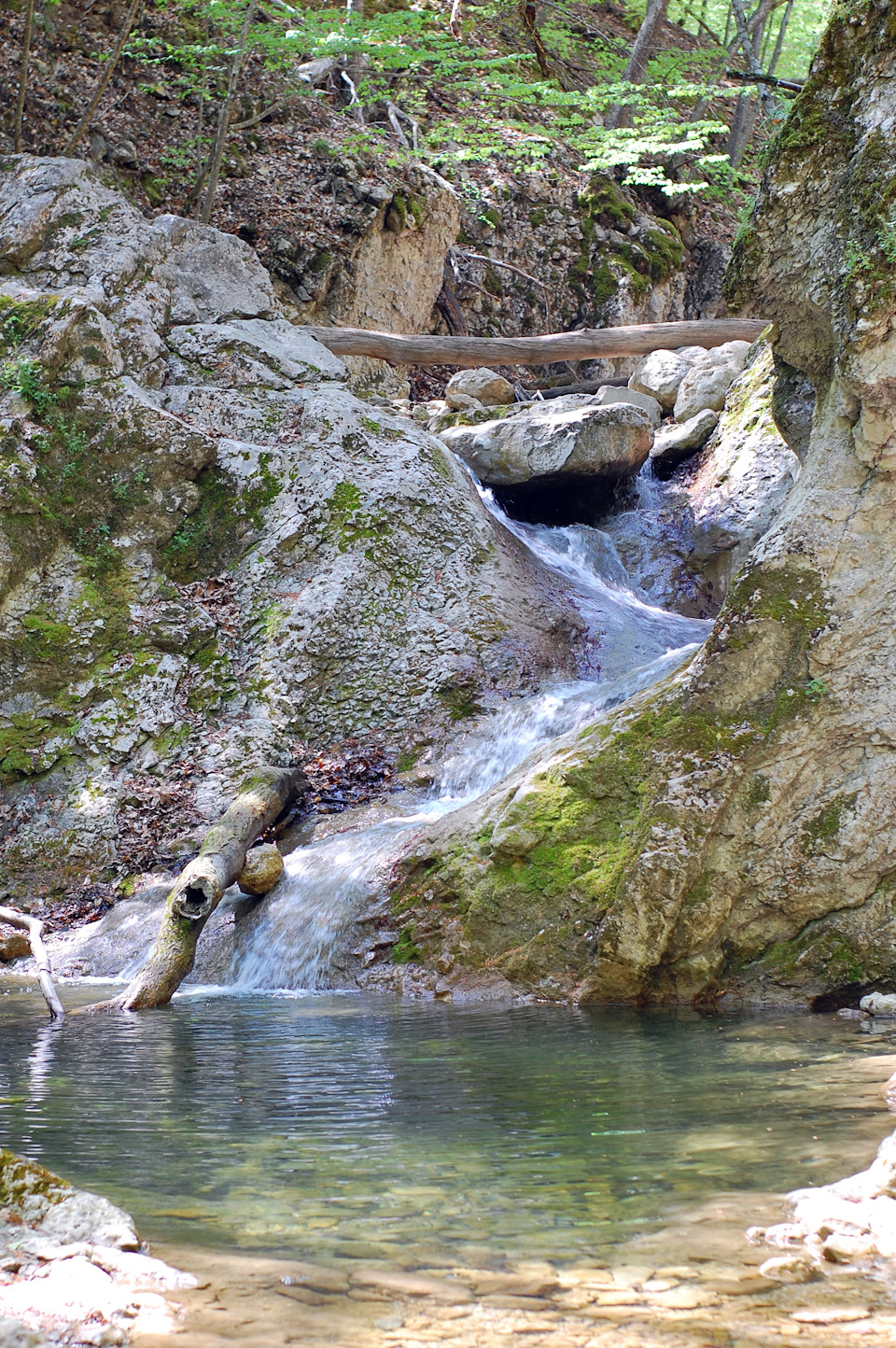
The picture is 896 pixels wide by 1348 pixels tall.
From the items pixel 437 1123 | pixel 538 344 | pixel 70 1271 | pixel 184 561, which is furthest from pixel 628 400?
pixel 70 1271

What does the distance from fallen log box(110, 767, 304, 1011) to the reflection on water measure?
896 millimetres

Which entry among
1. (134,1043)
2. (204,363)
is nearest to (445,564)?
(204,363)

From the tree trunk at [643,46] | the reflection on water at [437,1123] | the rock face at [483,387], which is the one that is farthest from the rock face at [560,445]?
the tree trunk at [643,46]

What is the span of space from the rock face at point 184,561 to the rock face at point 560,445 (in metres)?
1.45

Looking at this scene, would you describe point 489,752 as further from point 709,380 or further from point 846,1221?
point 709,380

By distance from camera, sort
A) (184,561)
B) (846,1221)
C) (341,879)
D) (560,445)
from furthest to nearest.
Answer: (560,445)
(184,561)
(341,879)
(846,1221)

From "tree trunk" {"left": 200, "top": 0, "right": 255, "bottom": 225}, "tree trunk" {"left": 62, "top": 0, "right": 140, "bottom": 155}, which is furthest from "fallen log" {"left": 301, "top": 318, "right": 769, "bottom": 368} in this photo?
"tree trunk" {"left": 62, "top": 0, "right": 140, "bottom": 155}

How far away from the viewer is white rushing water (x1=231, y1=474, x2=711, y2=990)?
7.20 meters

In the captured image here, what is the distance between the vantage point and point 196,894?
6785 millimetres

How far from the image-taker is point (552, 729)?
29.3ft

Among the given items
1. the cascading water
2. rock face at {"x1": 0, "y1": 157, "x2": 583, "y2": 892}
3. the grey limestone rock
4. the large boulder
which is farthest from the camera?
the large boulder

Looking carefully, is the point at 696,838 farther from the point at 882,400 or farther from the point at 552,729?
the point at 552,729

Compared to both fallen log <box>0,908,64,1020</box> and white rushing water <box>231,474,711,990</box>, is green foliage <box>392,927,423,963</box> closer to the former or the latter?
white rushing water <box>231,474,711,990</box>

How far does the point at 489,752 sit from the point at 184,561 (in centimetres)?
404
